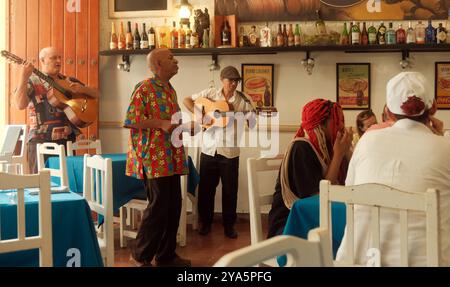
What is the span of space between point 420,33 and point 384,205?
170 inches

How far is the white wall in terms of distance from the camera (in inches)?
234

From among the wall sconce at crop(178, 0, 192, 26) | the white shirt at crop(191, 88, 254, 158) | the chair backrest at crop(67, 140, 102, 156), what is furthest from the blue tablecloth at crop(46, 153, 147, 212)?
the wall sconce at crop(178, 0, 192, 26)

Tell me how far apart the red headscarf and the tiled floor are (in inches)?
66.6

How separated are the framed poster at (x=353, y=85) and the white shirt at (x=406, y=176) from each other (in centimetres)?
400

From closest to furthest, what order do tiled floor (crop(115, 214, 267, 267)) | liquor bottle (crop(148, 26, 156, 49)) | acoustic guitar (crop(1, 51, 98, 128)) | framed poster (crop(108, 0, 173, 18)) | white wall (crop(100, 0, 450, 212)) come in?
tiled floor (crop(115, 214, 267, 267)), acoustic guitar (crop(1, 51, 98, 128)), white wall (crop(100, 0, 450, 212)), liquor bottle (crop(148, 26, 156, 49)), framed poster (crop(108, 0, 173, 18))

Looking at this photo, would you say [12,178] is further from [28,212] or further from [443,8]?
[443,8]

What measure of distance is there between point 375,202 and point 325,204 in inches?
7.3

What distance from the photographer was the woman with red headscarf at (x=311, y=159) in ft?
9.18

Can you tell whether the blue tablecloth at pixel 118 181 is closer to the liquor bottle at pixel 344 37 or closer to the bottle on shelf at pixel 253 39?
the bottle on shelf at pixel 253 39

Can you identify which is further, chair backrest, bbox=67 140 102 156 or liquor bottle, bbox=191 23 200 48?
liquor bottle, bbox=191 23 200 48

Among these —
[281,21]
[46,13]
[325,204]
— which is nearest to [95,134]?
[46,13]

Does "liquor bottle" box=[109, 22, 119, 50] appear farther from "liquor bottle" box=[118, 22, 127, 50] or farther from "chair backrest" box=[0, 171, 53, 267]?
"chair backrest" box=[0, 171, 53, 267]

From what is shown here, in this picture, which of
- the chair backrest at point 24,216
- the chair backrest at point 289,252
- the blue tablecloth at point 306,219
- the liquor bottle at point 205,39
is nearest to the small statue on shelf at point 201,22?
the liquor bottle at point 205,39

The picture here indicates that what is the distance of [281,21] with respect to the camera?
6055 millimetres
